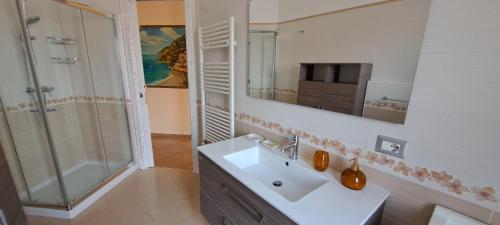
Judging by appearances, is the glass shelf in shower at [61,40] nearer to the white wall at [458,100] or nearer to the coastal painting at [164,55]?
the coastal painting at [164,55]

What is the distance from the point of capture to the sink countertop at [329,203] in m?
0.81

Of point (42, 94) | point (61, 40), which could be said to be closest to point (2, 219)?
point (42, 94)

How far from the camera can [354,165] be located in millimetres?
1006

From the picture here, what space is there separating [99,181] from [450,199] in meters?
2.93

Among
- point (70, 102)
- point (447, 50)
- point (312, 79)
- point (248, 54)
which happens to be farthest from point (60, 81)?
point (447, 50)

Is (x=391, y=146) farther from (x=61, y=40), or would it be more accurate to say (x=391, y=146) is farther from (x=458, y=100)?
(x=61, y=40)

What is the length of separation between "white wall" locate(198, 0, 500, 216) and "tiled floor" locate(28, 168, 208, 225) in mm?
1725

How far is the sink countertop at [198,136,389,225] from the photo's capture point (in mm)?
811

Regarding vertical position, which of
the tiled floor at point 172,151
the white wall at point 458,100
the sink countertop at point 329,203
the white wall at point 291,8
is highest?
the white wall at point 291,8

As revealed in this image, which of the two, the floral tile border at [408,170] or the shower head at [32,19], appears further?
the shower head at [32,19]

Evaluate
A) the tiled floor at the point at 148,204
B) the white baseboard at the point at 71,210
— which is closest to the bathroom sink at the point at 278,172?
the tiled floor at the point at 148,204

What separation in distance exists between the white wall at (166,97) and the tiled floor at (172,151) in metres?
0.12

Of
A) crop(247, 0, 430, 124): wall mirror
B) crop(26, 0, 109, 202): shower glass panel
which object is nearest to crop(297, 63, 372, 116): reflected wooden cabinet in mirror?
crop(247, 0, 430, 124): wall mirror

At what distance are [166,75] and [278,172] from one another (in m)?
2.89
